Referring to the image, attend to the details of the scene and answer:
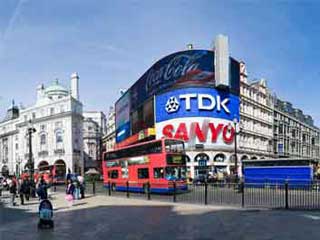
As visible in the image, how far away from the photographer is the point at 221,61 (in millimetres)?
62562

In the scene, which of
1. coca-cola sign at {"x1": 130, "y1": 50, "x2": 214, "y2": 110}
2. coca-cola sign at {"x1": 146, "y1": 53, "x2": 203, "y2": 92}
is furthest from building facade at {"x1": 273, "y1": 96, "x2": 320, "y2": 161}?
coca-cola sign at {"x1": 146, "y1": 53, "x2": 203, "y2": 92}

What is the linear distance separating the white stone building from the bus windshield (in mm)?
52142

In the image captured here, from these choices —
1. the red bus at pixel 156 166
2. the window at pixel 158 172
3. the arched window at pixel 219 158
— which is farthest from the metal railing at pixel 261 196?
the arched window at pixel 219 158

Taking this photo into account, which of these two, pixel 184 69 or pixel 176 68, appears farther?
pixel 176 68

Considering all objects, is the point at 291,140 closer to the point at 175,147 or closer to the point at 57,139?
the point at 57,139

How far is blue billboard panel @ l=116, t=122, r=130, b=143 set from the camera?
272 feet

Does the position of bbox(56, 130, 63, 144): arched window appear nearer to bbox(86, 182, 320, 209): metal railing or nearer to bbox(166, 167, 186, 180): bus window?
bbox(166, 167, 186, 180): bus window

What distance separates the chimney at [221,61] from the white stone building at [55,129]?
32.2 metres

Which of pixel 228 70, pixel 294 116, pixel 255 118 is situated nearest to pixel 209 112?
pixel 228 70

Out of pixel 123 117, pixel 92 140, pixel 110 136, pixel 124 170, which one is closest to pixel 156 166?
pixel 124 170

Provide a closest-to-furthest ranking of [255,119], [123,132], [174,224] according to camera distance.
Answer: [174,224], [255,119], [123,132]

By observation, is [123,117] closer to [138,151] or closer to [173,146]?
[138,151]

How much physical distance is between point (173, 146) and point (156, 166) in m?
1.69

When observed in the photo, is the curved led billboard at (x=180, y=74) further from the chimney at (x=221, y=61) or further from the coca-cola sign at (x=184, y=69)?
the chimney at (x=221, y=61)
